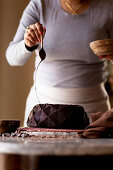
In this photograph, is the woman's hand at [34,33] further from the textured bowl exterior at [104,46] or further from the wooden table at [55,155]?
the wooden table at [55,155]

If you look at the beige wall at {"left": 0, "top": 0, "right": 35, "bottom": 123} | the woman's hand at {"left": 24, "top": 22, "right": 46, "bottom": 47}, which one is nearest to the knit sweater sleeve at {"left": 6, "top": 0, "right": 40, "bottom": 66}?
the woman's hand at {"left": 24, "top": 22, "right": 46, "bottom": 47}

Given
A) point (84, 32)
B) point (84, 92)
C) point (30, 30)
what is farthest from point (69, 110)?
point (84, 32)

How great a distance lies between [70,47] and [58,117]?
2.28 feet

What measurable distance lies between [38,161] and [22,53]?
931 mm

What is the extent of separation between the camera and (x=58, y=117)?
3.35ft

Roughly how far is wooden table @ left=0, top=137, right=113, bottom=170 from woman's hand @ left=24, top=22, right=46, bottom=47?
24.8 inches

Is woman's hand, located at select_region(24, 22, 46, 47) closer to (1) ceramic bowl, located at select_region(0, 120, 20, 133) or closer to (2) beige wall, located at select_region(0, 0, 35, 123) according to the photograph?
(1) ceramic bowl, located at select_region(0, 120, 20, 133)

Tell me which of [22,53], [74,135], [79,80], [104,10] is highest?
[104,10]

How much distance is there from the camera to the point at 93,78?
169cm

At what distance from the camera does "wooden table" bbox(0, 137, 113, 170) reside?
2.17ft

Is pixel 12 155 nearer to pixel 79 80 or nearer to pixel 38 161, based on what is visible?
pixel 38 161

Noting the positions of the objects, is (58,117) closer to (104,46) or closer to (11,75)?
(104,46)

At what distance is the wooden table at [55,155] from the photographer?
66 cm

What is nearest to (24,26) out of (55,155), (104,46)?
(104,46)
